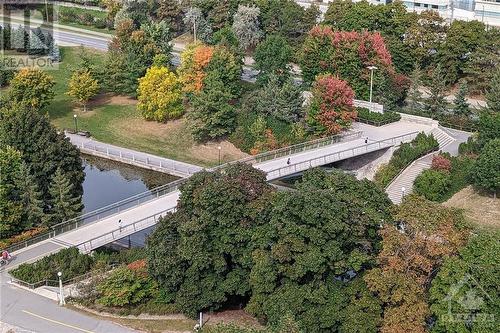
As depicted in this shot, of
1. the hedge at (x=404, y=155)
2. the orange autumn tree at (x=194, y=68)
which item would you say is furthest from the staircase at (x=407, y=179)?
the orange autumn tree at (x=194, y=68)

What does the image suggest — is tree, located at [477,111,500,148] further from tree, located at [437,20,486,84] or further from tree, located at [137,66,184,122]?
tree, located at [137,66,184,122]

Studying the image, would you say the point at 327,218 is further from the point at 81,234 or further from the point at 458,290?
the point at 81,234

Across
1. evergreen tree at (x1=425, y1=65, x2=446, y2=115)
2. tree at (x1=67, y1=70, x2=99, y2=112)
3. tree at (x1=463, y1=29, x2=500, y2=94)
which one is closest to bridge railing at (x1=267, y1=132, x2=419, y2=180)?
evergreen tree at (x1=425, y1=65, x2=446, y2=115)

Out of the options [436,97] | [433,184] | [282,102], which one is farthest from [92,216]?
[436,97]

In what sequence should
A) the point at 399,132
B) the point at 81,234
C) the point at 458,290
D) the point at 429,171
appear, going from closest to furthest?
the point at 458,290 < the point at 81,234 < the point at 429,171 < the point at 399,132

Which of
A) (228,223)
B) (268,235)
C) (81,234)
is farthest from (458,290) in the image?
(81,234)

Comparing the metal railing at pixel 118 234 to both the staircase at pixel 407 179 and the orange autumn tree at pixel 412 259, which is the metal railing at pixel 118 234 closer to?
the orange autumn tree at pixel 412 259
